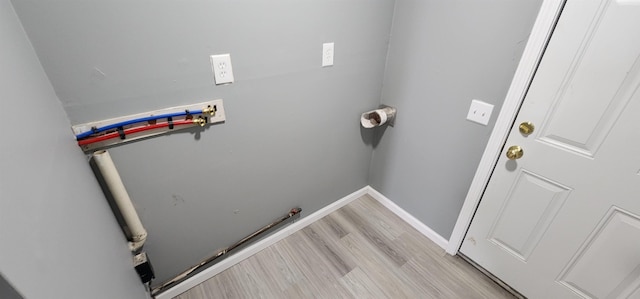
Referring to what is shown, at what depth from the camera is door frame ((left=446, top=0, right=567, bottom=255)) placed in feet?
3.18

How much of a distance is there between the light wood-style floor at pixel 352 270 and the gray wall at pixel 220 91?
8.9 inches

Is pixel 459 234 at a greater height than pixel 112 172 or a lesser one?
lesser

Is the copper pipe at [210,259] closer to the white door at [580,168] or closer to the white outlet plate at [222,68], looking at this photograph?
→ the white outlet plate at [222,68]

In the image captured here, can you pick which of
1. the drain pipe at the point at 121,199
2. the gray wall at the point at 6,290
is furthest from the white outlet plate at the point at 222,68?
the gray wall at the point at 6,290

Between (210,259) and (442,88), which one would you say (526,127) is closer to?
(442,88)

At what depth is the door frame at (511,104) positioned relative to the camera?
38.2 inches

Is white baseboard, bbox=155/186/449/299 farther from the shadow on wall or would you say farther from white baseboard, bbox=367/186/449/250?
the shadow on wall

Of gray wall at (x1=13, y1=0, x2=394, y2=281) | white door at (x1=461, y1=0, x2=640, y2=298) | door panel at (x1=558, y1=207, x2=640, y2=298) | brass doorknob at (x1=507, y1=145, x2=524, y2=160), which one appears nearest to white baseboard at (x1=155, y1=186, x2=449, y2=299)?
gray wall at (x1=13, y1=0, x2=394, y2=281)

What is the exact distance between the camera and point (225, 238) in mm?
1433

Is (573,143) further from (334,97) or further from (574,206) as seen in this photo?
(334,97)

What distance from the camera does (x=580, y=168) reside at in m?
1.03

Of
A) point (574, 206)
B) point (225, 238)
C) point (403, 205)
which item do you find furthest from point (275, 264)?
point (574, 206)

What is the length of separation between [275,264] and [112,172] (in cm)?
102

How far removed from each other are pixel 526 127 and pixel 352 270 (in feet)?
3.85
